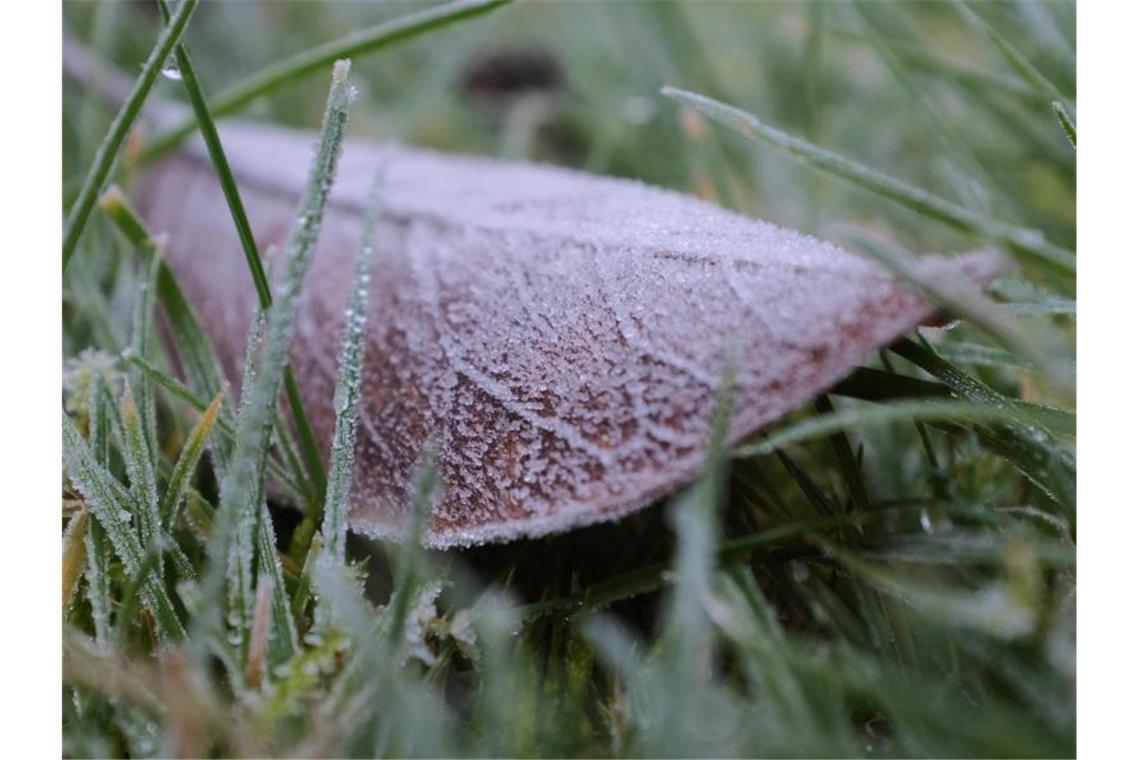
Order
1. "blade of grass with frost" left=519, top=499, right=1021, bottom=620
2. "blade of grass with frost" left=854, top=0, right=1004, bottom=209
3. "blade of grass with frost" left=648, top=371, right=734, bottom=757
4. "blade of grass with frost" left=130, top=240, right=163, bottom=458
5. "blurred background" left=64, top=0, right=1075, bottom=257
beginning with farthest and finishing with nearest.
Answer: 1. "blurred background" left=64, top=0, right=1075, bottom=257
2. "blade of grass with frost" left=854, top=0, right=1004, bottom=209
3. "blade of grass with frost" left=130, top=240, right=163, bottom=458
4. "blade of grass with frost" left=519, top=499, right=1021, bottom=620
5. "blade of grass with frost" left=648, top=371, right=734, bottom=757

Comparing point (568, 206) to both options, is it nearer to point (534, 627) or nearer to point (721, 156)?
point (534, 627)

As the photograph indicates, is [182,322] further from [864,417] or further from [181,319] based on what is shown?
[864,417]

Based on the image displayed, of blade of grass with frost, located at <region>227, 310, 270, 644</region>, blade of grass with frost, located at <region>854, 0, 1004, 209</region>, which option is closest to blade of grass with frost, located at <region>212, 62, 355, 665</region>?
blade of grass with frost, located at <region>227, 310, 270, 644</region>

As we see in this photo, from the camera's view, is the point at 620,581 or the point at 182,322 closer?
the point at 620,581

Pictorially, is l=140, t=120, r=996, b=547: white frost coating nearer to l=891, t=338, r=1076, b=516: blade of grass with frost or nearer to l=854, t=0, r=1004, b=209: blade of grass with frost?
l=891, t=338, r=1076, b=516: blade of grass with frost

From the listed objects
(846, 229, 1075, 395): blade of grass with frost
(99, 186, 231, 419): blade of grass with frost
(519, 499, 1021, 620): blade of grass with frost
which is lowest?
(519, 499, 1021, 620): blade of grass with frost

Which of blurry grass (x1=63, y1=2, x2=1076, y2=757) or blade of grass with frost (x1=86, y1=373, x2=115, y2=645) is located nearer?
blurry grass (x1=63, y1=2, x2=1076, y2=757)

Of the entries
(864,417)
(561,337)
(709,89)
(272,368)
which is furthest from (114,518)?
(709,89)
